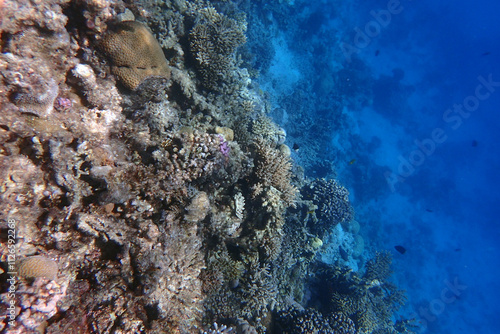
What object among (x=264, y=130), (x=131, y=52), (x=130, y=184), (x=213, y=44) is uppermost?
(x=213, y=44)

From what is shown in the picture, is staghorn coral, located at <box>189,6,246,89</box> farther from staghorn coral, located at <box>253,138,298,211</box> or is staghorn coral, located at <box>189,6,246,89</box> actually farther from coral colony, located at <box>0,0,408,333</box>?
staghorn coral, located at <box>253,138,298,211</box>

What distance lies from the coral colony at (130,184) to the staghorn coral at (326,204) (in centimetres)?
346

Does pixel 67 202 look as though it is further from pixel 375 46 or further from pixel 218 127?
pixel 375 46

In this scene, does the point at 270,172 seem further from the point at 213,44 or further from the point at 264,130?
the point at 213,44

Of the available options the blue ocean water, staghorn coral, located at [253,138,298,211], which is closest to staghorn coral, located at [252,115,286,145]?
staghorn coral, located at [253,138,298,211]

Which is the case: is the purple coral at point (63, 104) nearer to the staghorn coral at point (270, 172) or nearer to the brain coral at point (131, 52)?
the brain coral at point (131, 52)

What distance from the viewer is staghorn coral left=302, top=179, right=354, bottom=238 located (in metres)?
10.0

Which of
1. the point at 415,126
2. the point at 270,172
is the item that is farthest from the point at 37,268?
the point at 415,126

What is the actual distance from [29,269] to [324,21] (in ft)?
94.2

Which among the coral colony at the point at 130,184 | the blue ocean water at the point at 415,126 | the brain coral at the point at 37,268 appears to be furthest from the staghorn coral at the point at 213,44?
the blue ocean water at the point at 415,126

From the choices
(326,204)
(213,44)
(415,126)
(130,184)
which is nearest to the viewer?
(130,184)

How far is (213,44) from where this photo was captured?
7062mm

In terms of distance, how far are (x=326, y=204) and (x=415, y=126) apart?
2580 centimetres

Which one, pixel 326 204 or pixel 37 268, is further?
pixel 326 204
